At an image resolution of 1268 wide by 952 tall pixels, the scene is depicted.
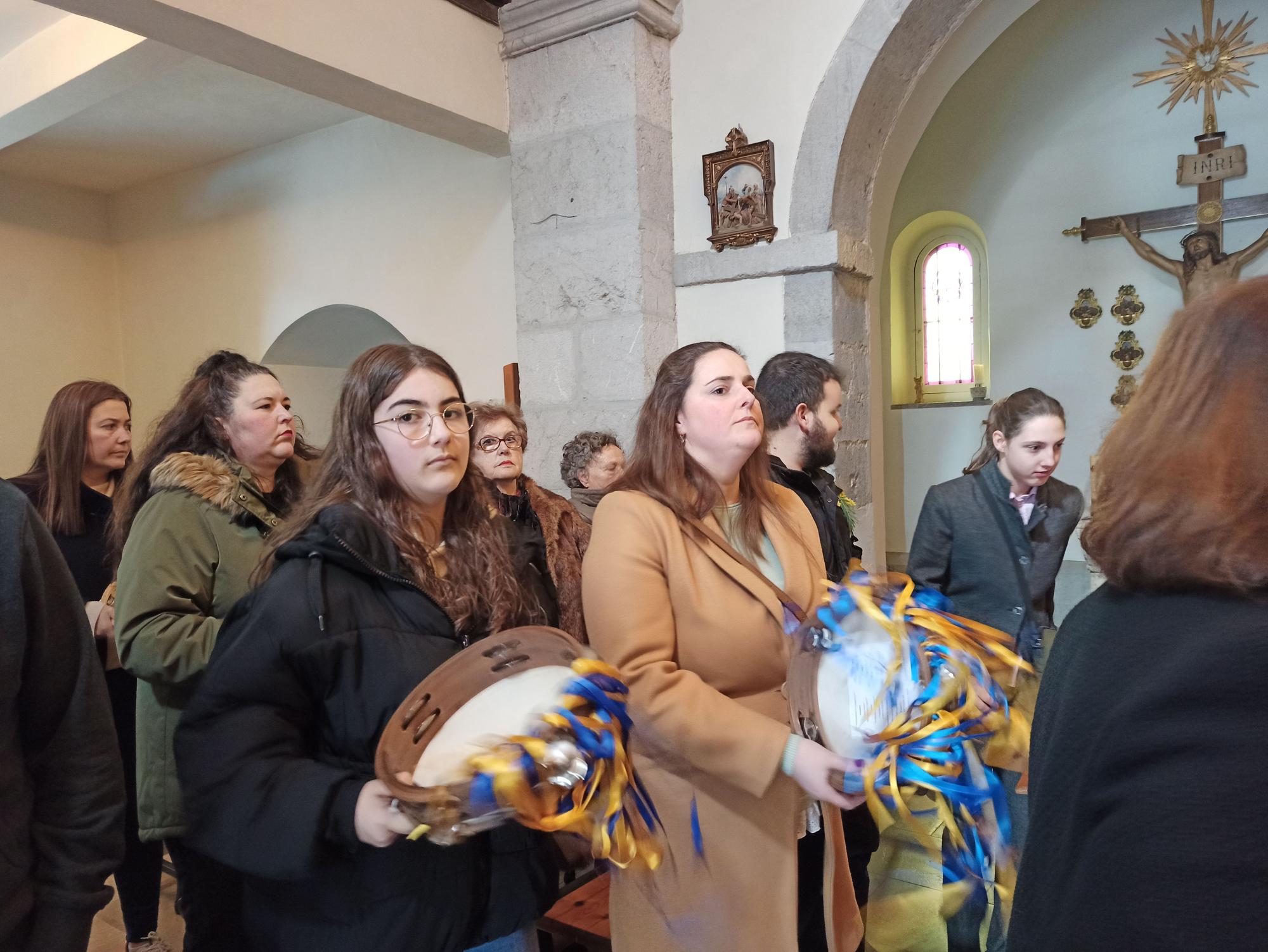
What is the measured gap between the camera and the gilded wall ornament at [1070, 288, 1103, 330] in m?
6.82

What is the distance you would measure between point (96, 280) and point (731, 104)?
555 centimetres

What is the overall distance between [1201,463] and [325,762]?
3.70ft

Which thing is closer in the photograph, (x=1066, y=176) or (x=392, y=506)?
(x=392, y=506)

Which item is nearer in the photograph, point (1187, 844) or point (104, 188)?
point (1187, 844)

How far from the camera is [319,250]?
5.61m

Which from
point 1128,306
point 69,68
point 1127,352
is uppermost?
point 69,68

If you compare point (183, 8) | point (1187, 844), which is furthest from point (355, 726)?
point (183, 8)

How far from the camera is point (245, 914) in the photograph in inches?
49.8

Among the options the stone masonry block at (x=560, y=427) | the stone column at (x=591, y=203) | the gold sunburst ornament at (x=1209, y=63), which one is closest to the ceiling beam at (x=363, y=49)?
the stone column at (x=591, y=203)

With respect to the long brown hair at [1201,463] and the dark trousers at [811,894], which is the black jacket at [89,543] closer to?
the dark trousers at [811,894]

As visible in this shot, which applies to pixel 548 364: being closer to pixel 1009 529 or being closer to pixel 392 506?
pixel 1009 529

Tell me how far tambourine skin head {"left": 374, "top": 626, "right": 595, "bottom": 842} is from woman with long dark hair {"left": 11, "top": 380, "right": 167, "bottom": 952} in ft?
5.47

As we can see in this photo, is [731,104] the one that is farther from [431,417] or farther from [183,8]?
[431,417]

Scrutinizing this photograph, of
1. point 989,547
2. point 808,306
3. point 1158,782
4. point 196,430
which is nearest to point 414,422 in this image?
point 196,430
